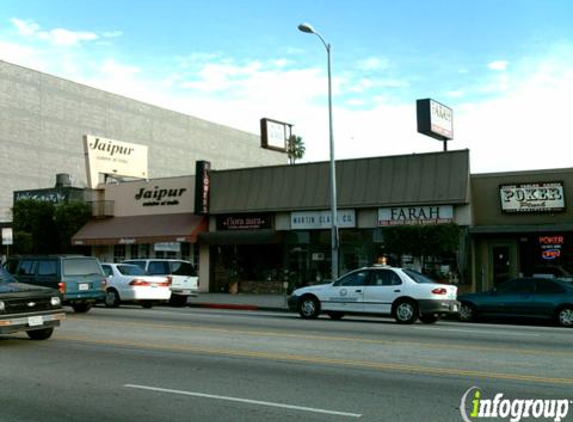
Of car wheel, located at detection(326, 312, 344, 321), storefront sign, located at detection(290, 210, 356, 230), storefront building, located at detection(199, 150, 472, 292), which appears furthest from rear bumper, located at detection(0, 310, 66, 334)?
storefront sign, located at detection(290, 210, 356, 230)

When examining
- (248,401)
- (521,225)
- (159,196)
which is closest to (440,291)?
(521,225)

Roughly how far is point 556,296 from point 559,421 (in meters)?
11.9

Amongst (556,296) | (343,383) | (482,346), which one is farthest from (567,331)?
(343,383)

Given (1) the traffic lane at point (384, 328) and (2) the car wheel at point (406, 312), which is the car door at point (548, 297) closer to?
(1) the traffic lane at point (384, 328)

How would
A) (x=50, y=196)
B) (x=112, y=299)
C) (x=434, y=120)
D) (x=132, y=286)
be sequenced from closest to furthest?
(x=132, y=286) < (x=112, y=299) < (x=434, y=120) < (x=50, y=196)

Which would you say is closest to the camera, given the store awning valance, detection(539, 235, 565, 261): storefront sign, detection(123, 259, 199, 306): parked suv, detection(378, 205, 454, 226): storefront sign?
detection(539, 235, 565, 261): storefront sign

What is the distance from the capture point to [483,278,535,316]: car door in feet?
59.8

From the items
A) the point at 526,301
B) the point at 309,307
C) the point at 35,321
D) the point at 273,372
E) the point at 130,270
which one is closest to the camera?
the point at 273,372

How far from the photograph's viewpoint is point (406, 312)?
56.1ft

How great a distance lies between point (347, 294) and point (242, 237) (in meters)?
12.6

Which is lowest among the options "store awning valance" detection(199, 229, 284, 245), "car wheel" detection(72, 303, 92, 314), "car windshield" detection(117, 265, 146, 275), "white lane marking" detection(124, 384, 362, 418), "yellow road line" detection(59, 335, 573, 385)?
"white lane marking" detection(124, 384, 362, 418)

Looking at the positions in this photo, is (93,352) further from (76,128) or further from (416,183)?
(76,128)

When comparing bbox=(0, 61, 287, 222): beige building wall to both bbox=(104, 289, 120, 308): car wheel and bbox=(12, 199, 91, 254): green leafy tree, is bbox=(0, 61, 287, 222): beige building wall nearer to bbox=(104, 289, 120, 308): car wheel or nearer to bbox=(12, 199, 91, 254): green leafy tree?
bbox=(12, 199, 91, 254): green leafy tree

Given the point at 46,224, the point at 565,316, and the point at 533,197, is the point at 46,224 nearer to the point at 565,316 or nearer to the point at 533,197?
the point at 533,197
